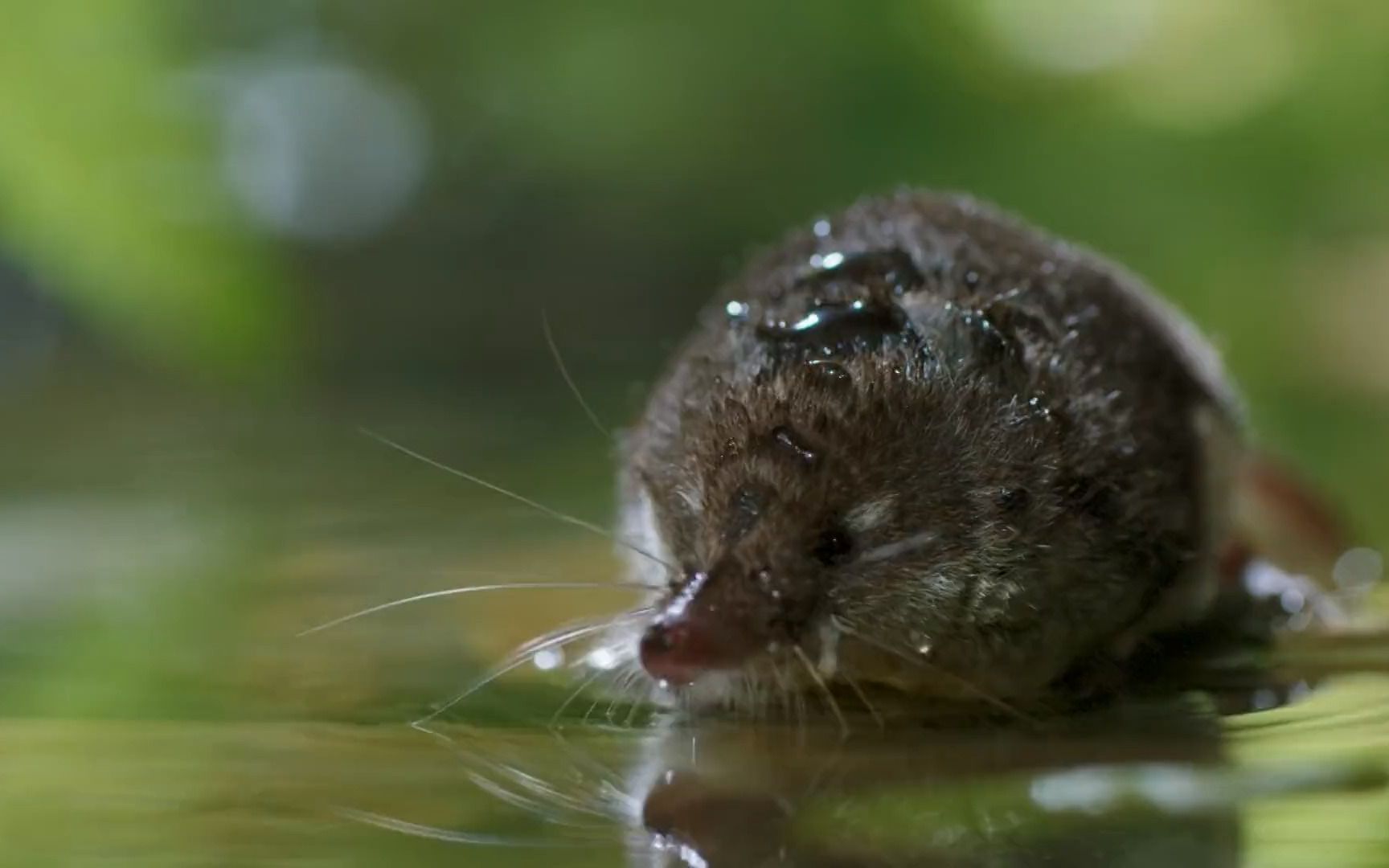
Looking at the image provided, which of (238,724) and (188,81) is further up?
(188,81)

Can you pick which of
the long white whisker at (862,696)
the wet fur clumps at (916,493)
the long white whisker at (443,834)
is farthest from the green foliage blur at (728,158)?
the long white whisker at (443,834)

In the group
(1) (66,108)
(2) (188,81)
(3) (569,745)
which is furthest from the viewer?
(2) (188,81)

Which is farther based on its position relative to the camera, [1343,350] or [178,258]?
[1343,350]

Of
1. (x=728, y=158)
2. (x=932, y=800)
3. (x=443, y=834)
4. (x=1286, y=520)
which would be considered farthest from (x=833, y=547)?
(x=728, y=158)

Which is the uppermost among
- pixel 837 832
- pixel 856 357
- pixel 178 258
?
pixel 178 258

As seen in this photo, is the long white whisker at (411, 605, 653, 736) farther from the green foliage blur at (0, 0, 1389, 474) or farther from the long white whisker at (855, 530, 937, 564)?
the green foliage blur at (0, 0, 1389, 474)

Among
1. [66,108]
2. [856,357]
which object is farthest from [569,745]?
[66,108]

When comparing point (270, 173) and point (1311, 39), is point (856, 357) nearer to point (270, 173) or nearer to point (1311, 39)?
point (1311, 39)
